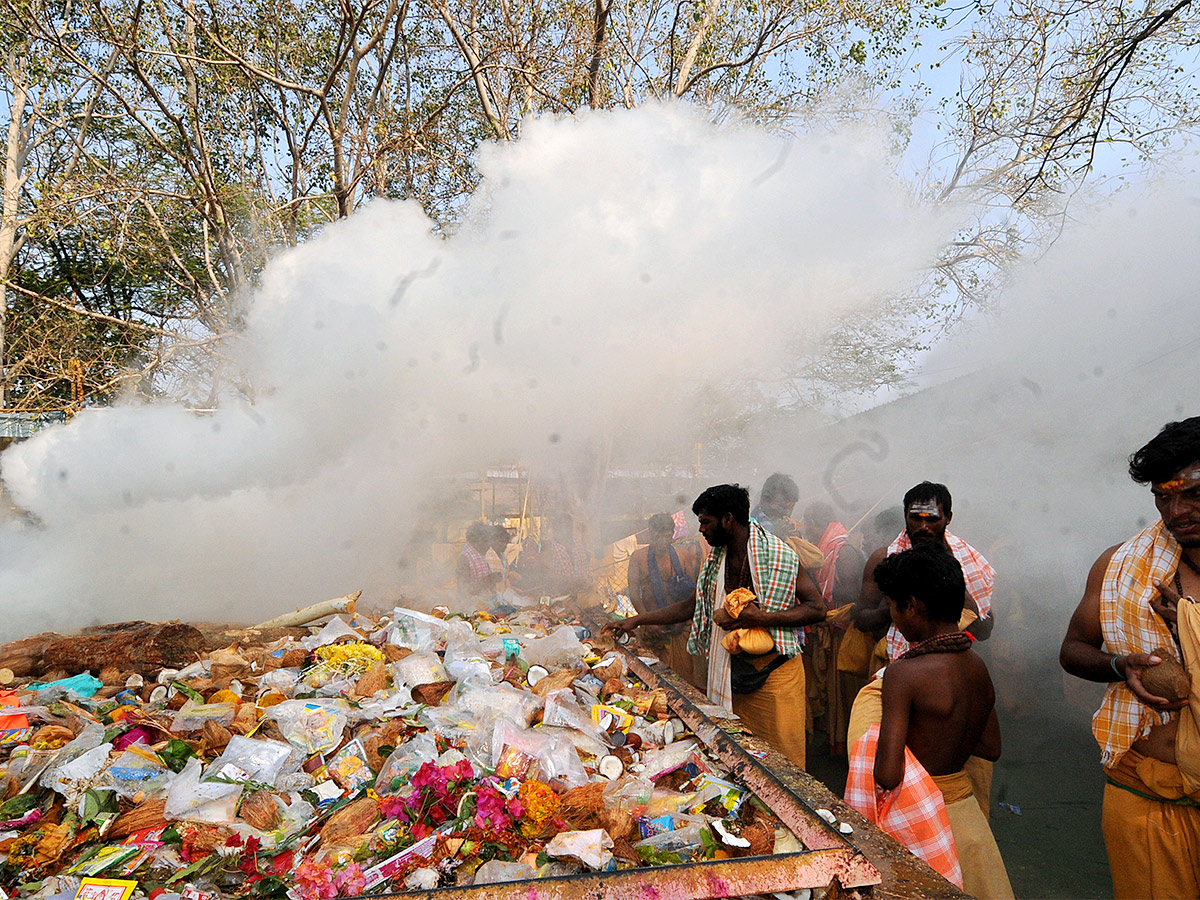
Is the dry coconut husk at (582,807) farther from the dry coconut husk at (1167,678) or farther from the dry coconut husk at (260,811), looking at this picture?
the dry coconut husk at (1167,678)

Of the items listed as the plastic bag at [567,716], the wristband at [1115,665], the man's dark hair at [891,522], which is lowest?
the plastic bag at [567,716]

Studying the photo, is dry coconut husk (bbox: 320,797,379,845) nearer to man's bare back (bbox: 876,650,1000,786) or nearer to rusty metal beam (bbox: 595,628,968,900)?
rusty metal beam (bbox: 595,628,968,900)

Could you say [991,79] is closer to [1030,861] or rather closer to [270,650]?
[1030,861]

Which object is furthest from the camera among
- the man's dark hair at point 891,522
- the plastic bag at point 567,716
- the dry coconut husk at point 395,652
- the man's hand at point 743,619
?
the man's dark hair at point 891,522

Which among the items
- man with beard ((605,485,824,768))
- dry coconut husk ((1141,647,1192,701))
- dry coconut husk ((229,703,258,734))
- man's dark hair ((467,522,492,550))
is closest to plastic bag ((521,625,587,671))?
man with beard ((605,485,824,768))

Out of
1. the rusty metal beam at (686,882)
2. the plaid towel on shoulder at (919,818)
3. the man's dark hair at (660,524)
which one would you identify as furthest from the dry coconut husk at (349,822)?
the man's dark hair at (660,524)

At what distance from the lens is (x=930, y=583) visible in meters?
2.21

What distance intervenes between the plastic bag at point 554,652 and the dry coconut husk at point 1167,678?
2339 mm

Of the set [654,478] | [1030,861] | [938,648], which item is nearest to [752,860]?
[938,648]

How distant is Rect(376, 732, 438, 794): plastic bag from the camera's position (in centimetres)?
223

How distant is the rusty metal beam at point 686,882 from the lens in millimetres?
1589

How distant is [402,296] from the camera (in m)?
5.81

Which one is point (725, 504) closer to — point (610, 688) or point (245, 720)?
point (610, 688)

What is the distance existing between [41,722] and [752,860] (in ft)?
8.96
